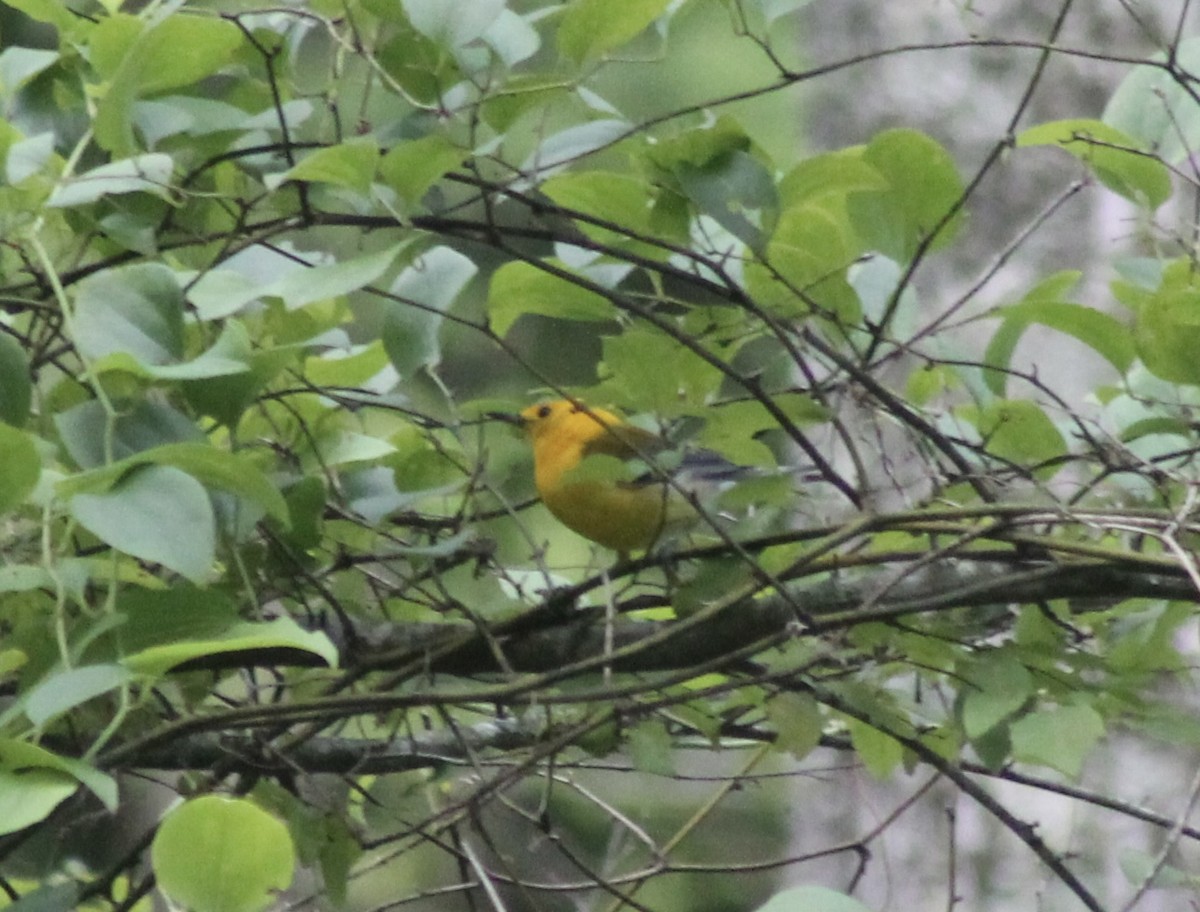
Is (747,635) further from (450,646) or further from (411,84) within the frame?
(411,84)

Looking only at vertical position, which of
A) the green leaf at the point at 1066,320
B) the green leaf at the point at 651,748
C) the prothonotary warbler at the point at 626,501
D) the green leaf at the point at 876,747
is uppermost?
the green leaf at the point at 1066,320

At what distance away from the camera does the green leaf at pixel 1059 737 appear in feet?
2.49

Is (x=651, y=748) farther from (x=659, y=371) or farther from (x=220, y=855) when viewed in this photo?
(x=220, y=855)

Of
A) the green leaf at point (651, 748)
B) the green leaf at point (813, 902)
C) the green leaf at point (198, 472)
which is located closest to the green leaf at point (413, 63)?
the green leaf at point (198, 472)

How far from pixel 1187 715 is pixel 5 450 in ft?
2.28

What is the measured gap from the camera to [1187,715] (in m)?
0.88

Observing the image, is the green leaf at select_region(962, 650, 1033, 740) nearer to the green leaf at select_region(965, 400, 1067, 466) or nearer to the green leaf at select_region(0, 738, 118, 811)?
the green leaf at select_region(965, 400, 1067, 466)

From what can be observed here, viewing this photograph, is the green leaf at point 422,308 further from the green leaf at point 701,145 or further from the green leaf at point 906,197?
the green leaf at point 906,197

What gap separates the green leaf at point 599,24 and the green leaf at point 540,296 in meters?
0.19

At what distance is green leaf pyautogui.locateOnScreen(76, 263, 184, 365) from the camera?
777 millimetres

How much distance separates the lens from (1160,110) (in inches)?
40.0

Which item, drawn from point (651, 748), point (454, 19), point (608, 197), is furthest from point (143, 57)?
point (651, 748)

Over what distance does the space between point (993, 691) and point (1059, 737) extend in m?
0.08

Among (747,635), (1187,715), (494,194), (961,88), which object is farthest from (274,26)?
(961,88)
